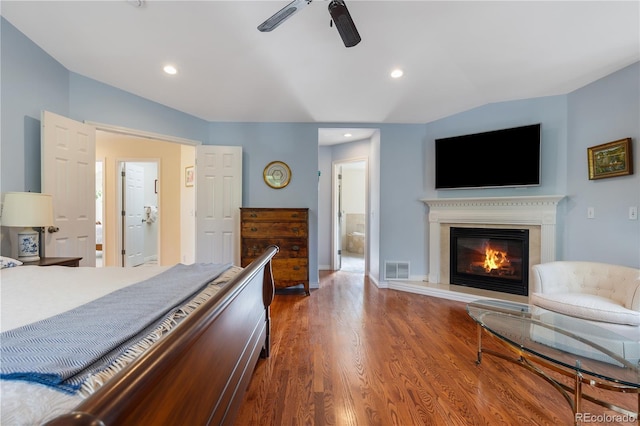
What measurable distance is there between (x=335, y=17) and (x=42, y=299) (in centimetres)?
211

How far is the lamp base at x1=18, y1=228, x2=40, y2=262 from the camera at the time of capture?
2.02 metres

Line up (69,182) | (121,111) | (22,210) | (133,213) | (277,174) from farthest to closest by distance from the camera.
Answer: (133,213), (277,174), (121,111), (69,182), (22,210)

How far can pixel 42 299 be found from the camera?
3.59 feet

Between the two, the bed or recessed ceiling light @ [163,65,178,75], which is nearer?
the bed

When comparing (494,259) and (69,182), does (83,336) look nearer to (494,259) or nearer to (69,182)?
(69,182)

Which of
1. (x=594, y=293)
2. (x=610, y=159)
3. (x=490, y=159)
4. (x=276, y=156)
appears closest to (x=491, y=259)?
(x=594, y=293)

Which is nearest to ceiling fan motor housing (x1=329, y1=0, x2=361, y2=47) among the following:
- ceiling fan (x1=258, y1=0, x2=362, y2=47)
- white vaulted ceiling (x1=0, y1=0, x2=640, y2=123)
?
ceiling fan (x1=258, y1=0, x2=362, y2=47)

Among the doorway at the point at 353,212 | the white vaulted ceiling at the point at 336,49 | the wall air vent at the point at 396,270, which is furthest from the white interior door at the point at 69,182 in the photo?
the doorway at the point at 353,212

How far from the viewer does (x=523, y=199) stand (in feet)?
9.95

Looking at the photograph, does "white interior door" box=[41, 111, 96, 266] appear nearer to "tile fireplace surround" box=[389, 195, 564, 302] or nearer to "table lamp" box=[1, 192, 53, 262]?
"table lamp" box=[1, 192, 53, 262]

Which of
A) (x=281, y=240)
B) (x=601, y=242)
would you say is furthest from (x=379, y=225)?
(x=601, y=242)

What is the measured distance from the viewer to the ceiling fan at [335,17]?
156 centimetres

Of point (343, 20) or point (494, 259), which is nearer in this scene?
point (343, 20)

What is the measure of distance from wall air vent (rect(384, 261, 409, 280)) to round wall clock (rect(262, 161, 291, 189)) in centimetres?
192
